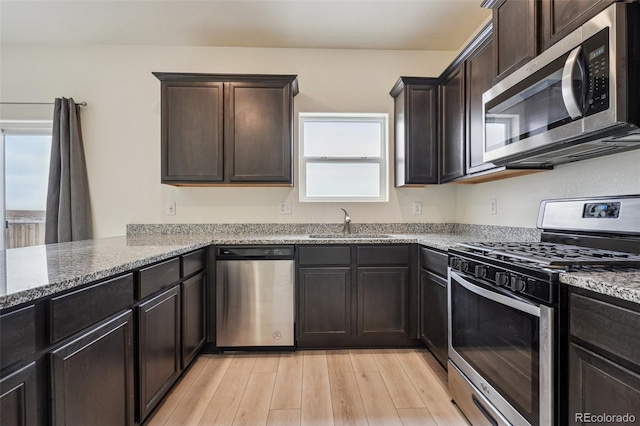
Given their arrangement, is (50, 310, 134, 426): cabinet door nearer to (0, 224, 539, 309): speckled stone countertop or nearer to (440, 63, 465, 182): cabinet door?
(0, 224, 539, 309): speckled stone countertop

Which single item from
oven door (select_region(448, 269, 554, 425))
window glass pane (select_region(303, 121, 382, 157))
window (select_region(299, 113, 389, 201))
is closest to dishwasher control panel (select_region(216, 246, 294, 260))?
window (select_region(299, 113, 389, 201))

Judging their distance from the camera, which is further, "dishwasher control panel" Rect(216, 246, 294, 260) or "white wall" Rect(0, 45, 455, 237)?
"white wall" Rect(0, 45, 455, 237)

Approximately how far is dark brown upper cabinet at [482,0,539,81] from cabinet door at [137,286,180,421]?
2.24 meters

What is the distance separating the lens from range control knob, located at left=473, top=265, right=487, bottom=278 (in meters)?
1.39

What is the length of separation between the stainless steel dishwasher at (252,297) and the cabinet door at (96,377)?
0.96 meters

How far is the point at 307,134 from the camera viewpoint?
3.04 metres

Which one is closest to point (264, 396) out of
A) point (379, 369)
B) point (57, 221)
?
point (379, 369)

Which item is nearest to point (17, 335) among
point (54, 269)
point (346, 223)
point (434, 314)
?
point (54, 269)

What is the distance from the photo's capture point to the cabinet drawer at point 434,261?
1958mm

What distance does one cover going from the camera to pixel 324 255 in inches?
93.1

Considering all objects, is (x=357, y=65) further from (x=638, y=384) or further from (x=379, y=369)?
(x=638, y=384)

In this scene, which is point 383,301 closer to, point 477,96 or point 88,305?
point 477,96

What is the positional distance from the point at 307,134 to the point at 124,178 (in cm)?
181

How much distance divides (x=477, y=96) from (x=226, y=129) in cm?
193
